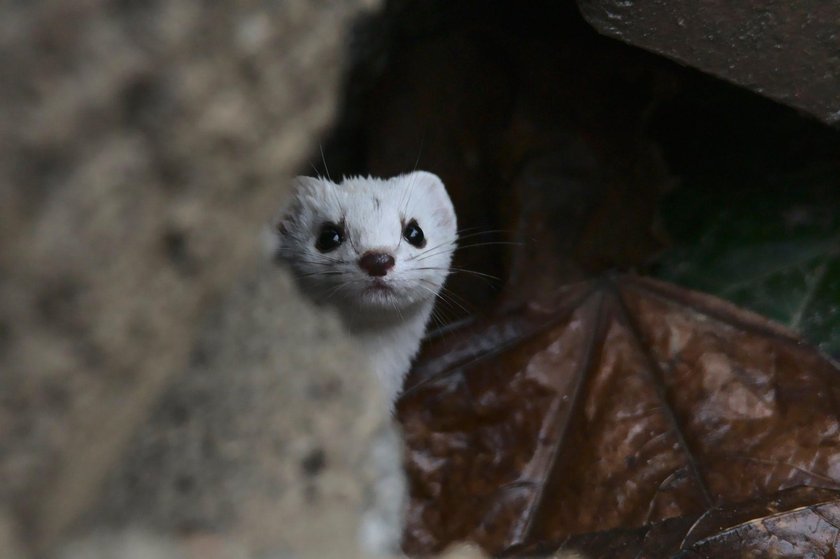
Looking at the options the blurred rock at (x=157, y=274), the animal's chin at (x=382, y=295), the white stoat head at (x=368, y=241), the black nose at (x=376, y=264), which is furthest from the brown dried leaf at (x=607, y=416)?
the blurred rock at (x=157, y=274)

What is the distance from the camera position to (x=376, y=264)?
2.05 m

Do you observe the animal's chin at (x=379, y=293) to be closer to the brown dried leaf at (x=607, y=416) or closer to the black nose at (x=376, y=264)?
the black nose at (x=376, y=264)

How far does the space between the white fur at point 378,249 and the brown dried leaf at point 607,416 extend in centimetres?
24

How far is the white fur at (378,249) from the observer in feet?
7.02

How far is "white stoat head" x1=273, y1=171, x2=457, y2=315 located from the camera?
6.93 feet

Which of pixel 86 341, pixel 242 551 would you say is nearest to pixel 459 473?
pixel 242 551

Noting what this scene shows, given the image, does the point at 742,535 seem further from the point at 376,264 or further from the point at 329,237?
the point at 329,237

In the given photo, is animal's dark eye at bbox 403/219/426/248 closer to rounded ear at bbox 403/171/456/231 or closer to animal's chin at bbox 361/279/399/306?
rounded ear at bbox 403/171/456/231

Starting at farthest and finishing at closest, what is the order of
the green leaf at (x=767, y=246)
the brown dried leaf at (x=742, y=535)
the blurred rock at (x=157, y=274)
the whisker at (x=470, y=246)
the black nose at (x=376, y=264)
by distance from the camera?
1. the green leaf at (x=767, y=246)
2. the whisker at (x=470, y=246)
3. the black nose at (x=376, y=264)
4. the brown dried leaf at (x=742, y=535)
5. the blurred rock at (x=157, y=274)

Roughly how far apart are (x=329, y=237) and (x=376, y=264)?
263mm

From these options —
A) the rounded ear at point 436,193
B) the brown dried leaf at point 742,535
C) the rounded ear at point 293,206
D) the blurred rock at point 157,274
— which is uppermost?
the rounded ear at point 436,193

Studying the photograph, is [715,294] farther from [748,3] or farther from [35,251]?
[35,251]

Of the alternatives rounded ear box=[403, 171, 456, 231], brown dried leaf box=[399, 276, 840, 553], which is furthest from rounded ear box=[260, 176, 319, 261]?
brown dried leaf box=[399, 276, 840, 553]

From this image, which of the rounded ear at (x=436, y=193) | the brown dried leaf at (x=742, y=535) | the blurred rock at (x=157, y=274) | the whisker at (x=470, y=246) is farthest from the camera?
the rounded ear at (x=436, y=193)
